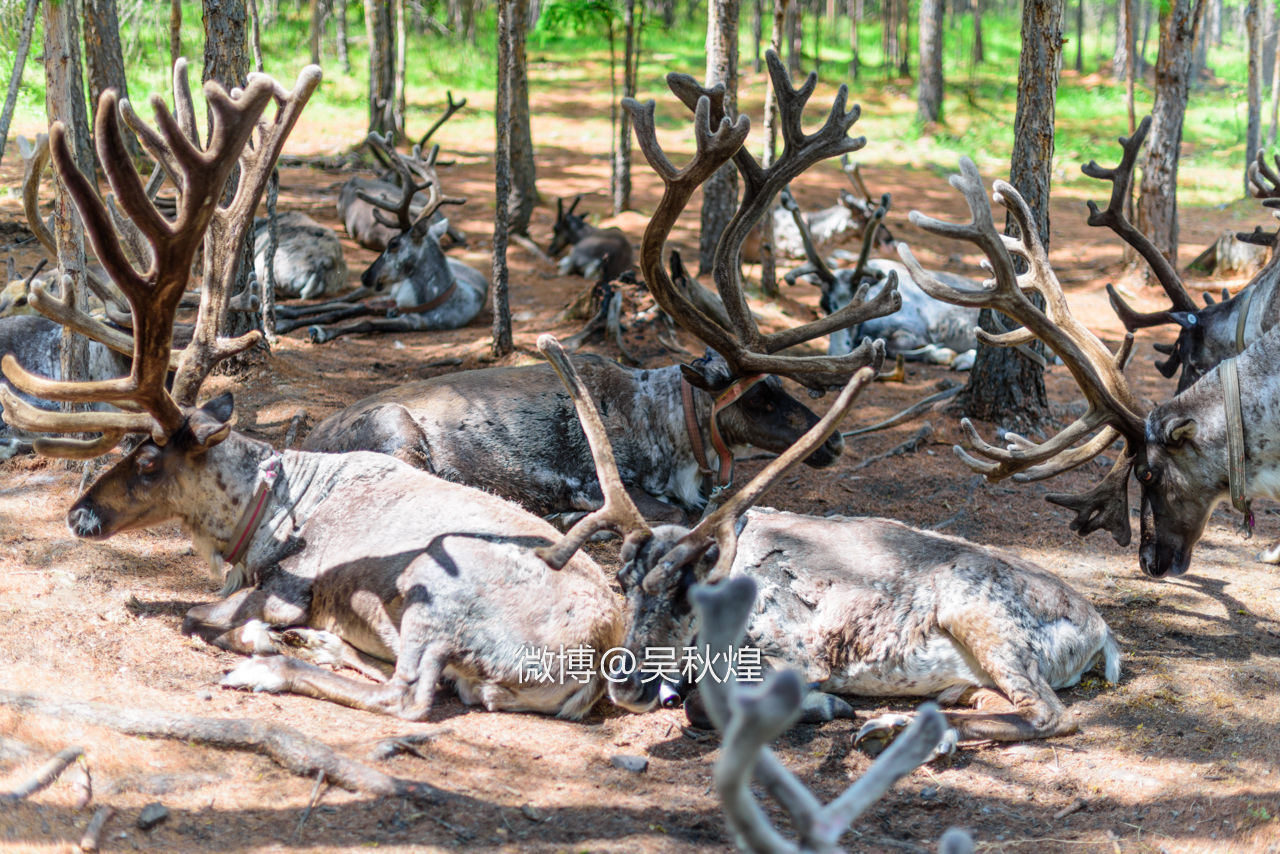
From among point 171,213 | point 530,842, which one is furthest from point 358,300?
point 530,842

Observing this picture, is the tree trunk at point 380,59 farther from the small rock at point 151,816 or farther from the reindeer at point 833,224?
the small rock at point 151,816

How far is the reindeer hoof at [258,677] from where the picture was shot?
171 inches

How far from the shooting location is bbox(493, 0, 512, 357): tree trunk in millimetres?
9078

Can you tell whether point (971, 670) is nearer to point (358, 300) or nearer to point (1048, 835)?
point (1048, 835)

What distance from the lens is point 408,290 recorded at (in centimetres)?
1121

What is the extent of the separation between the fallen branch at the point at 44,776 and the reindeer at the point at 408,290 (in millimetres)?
7280

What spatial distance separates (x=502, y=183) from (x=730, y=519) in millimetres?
5542

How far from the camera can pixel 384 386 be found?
877 cm

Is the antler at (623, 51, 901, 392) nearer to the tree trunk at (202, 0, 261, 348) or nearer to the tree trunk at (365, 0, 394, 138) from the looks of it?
the tree trunk at (202, 0, 261, 348)

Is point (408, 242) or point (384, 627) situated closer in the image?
point (384, 627)

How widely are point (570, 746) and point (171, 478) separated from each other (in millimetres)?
2242

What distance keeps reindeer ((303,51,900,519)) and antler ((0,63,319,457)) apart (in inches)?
68.7

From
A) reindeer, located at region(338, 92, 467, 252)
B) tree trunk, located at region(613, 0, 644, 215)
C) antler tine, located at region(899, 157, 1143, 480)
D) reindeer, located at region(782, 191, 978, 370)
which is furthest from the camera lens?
tree trunk, located at region(613, 0, 644, 215)

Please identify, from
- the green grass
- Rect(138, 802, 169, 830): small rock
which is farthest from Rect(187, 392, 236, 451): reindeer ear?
the green grass
